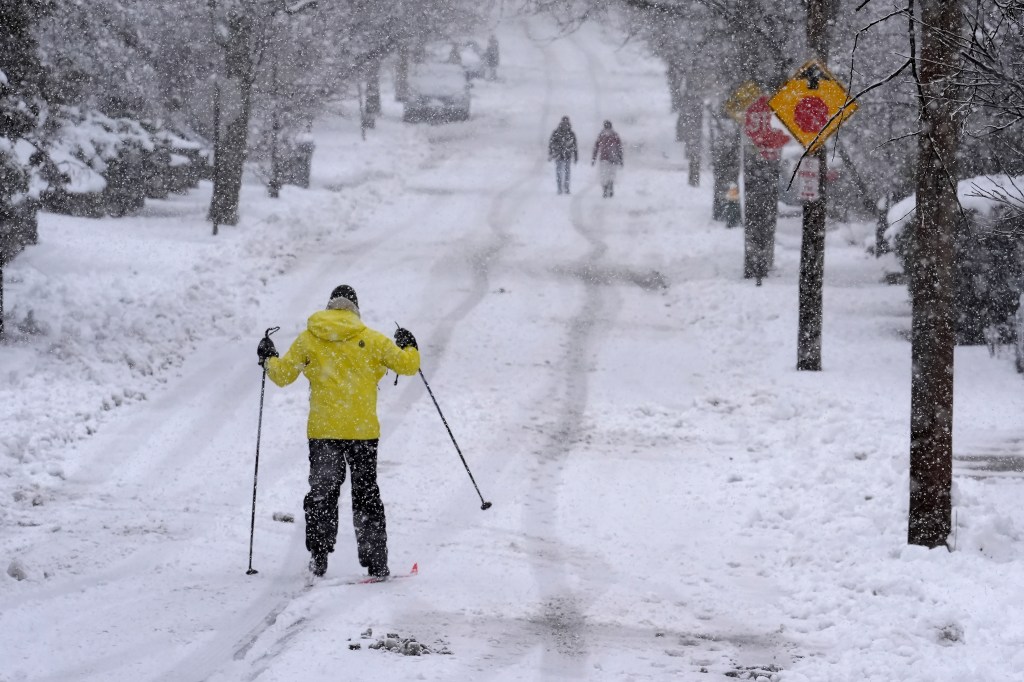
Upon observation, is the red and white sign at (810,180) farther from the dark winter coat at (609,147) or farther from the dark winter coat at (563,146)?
the dark winter coat at (563,146)

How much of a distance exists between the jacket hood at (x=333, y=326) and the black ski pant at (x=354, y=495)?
656 mm

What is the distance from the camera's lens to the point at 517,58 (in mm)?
66375

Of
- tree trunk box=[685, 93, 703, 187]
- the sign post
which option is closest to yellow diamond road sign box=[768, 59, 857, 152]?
the sign post

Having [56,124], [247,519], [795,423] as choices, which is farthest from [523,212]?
[247,519]

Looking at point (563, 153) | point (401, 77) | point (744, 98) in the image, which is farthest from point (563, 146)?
point (401, 77)

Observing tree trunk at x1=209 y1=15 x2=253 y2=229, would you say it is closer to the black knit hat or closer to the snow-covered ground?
the snow-covered ground

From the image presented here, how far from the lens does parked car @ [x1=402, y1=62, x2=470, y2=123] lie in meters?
44.0

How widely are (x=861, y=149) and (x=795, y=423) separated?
12837mm

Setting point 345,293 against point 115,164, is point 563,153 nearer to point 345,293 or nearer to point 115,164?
point 115,164

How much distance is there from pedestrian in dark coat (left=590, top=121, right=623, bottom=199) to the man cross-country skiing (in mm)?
→ 21513

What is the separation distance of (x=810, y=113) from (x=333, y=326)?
6716mm

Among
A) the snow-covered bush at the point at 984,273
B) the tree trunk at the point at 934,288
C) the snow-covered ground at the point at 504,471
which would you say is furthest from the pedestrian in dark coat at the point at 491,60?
the tree trunk at the point at 934,288

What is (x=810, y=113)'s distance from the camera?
12578mm

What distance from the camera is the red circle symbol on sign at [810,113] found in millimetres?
12523
